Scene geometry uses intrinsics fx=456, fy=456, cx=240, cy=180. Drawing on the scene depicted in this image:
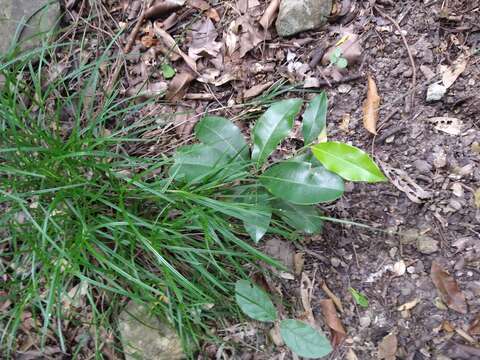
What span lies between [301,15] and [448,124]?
2.16ft

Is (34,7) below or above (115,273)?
above

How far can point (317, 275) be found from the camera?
1.52 m

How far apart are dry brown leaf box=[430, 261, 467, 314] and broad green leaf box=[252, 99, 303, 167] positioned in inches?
24.3

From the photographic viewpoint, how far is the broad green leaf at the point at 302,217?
4.66 ft

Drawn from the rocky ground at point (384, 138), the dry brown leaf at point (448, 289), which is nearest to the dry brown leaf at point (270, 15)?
the rocky ground at point (384, 138)

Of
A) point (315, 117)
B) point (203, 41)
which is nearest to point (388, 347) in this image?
point (315, 117)

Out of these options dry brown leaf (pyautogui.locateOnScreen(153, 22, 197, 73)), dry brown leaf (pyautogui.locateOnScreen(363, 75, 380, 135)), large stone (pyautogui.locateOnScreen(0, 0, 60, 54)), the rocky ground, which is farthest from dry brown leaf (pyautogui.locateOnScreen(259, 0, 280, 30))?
large stone (pyautogui.locateOnScreen(0, 0, 60, 54))

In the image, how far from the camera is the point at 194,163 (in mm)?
1438

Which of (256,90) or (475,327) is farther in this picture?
(256,90)

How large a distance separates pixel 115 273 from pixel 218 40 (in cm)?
98

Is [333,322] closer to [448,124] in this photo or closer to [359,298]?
[359,298]

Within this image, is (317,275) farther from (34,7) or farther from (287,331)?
(34,7)

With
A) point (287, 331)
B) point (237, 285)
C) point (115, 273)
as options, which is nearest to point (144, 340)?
point (115, 273)

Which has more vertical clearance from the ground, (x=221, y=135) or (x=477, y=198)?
(x=221, y=135)
